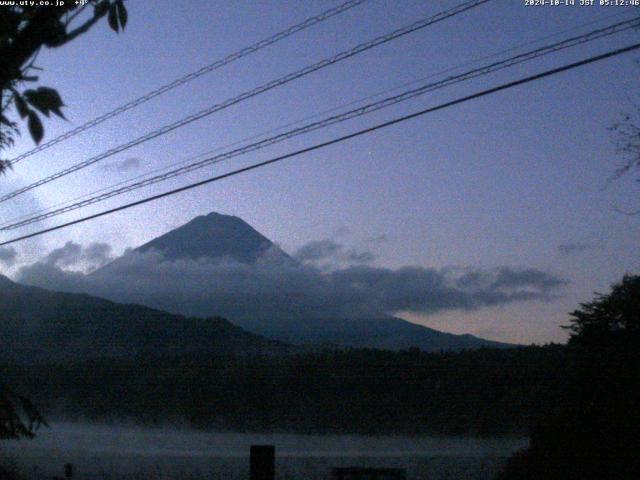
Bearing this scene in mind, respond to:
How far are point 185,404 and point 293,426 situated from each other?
6264 mm

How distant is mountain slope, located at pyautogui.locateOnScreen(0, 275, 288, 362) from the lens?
46.9 meters

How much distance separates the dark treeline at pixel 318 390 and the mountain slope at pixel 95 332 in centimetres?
615

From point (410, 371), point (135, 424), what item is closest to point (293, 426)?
point (410, 371)

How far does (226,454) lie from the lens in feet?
89.5

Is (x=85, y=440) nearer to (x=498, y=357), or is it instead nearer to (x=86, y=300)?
(x=498, y=357)

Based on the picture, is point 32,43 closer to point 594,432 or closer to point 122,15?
point 122,15

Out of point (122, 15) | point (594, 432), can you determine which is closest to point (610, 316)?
point (594, 432)

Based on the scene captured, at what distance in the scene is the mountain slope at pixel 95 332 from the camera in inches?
1848

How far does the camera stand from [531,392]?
85.9 feet

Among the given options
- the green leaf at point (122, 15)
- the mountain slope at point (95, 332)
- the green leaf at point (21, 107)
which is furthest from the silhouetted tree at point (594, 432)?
the mountain slope at point (95, 332)

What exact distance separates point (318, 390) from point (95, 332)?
21762mm

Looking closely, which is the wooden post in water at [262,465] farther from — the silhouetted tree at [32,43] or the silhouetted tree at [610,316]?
the silhouetted tree at [610,316]

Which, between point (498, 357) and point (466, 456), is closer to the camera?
point (466, 456)

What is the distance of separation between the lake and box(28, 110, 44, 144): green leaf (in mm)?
16860
